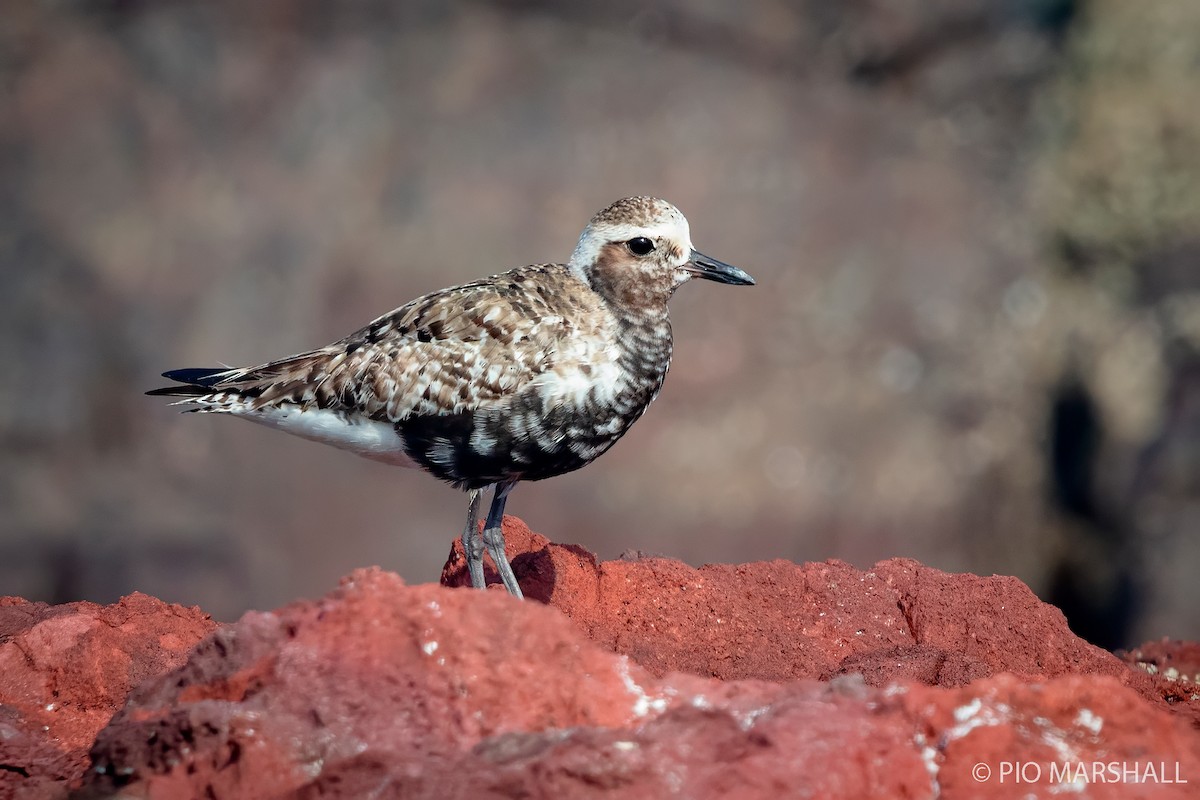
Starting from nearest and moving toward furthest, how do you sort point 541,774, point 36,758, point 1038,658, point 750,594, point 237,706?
1. point 541,774
2. point 237,706
3. point 36,758
4. point 1038,658
5. point 750,594

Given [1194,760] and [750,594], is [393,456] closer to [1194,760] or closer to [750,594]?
[750,594]

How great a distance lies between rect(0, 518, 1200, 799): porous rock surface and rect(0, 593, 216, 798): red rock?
232mm

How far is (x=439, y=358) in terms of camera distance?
5.49m

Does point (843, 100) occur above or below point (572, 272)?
above

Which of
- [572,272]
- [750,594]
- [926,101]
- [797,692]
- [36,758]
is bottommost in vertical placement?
[36,758]

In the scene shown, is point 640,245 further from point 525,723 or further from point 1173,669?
point 1173,669

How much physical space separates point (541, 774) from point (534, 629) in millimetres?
548

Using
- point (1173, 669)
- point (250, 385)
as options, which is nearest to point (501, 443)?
point (250, 385)

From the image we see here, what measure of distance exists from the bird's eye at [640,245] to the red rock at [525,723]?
252cm

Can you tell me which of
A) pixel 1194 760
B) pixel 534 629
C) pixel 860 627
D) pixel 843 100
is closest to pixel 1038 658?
pixel 860 627

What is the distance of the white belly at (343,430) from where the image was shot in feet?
18.6

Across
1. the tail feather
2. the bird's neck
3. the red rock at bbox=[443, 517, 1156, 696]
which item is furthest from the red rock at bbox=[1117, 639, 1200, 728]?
the tail feather

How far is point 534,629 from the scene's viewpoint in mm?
3490

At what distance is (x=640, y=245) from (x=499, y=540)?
1.53 m
